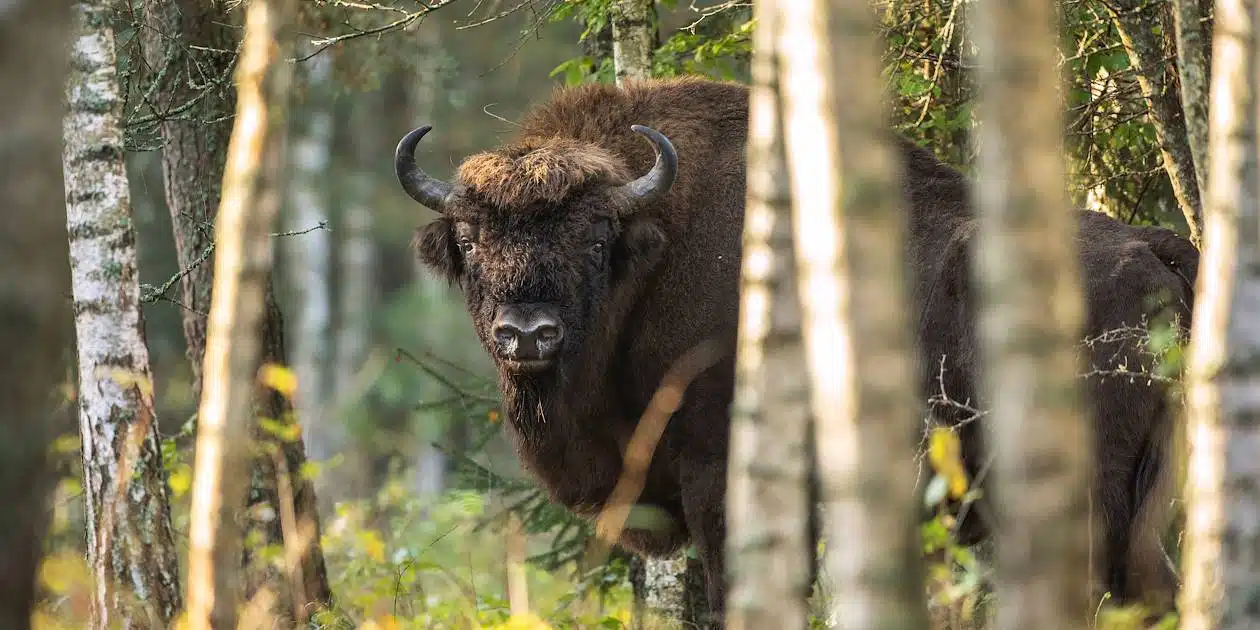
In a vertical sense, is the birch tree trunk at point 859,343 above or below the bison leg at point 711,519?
above

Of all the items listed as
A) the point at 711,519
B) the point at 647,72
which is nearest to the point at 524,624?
the point at 711,519

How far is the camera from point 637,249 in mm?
6535

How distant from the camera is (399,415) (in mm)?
24062

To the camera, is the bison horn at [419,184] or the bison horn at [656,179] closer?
the bison horn at [656,179]

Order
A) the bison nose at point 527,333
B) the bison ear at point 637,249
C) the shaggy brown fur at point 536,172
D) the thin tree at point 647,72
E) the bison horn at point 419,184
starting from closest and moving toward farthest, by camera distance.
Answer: the bison nose at point 527,333
the shaggy brown fur at point 536,172
the bison ear at point 637,249
the bison horn at point 419,184
the thin tree at point 647,72

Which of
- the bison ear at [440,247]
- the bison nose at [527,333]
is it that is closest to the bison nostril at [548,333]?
the bison nose at [527,333]

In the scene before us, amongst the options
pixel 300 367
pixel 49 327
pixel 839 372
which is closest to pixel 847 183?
pixel 839 372

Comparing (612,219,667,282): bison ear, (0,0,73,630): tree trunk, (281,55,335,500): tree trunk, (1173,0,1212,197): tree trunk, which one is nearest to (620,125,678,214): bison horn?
(612,219,667,282): bison ear

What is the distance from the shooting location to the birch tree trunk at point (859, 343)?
8.03 ft

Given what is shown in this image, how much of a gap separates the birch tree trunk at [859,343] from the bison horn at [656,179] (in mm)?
3832

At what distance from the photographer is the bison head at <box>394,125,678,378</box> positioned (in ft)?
20.4

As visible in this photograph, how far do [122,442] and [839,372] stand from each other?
139 inches

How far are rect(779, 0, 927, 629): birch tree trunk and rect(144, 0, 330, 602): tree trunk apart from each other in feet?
15.9

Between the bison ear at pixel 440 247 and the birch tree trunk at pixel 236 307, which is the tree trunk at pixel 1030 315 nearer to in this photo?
the birch tree trunk at pixel 236 307
